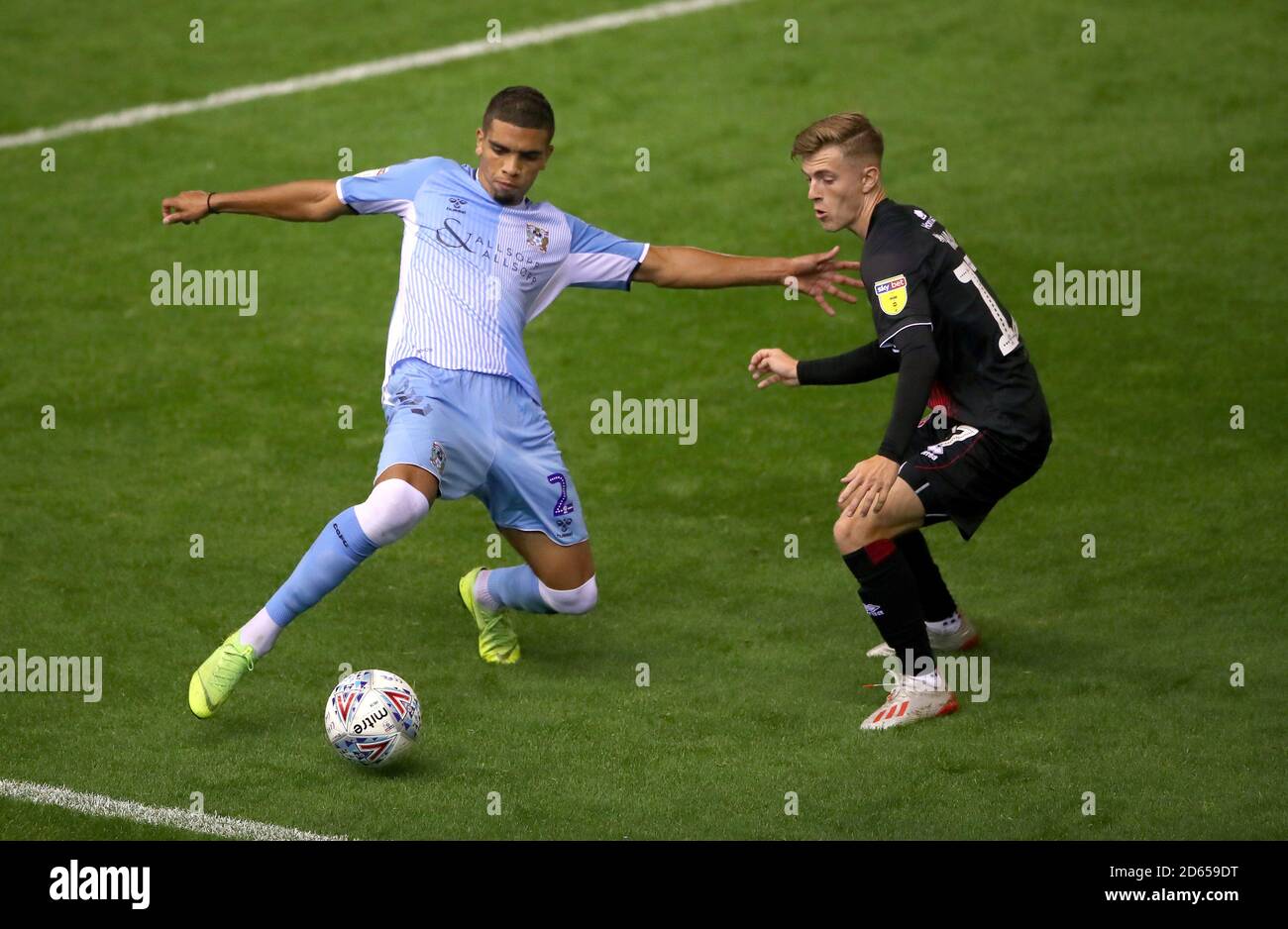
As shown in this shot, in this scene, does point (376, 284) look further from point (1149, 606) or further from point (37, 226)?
point (1149, 606)

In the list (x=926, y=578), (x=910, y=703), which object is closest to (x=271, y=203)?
(x=926, y=578)

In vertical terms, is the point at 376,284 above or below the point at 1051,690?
above

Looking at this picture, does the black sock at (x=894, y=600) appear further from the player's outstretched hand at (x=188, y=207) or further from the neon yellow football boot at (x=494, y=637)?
the player's outstretched hand at (x=188, y=207)

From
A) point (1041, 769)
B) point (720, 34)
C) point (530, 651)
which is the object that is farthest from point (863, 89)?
point (1041, 769)

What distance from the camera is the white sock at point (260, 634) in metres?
6.69

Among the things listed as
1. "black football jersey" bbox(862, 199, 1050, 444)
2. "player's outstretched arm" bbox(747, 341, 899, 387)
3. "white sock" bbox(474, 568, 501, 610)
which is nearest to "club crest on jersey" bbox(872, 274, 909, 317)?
"black football jersey" bbox(862, 199, 1050, 444)

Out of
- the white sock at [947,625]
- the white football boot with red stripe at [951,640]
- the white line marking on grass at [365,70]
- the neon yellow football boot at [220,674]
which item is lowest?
the neon yellow football boot at [220,674]

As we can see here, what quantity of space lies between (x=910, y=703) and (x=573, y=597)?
1.63 meters

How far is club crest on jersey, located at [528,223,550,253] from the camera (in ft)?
24.6

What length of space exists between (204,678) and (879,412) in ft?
17.4

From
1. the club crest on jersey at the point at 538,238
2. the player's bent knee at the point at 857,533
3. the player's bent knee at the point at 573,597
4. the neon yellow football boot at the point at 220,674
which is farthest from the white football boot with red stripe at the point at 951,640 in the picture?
the neon yellow football boot at the point at 220,674

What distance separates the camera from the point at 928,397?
6719mm

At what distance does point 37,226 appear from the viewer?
1322 cm

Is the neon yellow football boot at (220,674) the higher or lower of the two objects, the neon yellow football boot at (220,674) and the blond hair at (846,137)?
the lower
